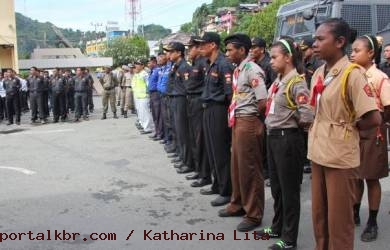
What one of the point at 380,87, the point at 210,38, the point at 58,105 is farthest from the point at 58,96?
the point at 380,87

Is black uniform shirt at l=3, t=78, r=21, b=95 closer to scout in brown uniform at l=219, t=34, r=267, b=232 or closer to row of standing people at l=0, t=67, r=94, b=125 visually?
row of standing people at l=0, t=67, r=94, b=125

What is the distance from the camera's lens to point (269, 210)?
5.29 metres

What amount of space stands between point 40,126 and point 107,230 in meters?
10.1

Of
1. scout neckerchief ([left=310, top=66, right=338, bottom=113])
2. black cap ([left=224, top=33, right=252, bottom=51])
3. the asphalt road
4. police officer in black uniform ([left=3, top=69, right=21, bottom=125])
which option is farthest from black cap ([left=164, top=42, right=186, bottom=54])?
police officer in black uniform ([left=3, top=69, right=21, bottom=125])

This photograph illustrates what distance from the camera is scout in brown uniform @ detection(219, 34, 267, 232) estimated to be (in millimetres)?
4535

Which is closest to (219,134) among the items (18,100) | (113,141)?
(113,141)

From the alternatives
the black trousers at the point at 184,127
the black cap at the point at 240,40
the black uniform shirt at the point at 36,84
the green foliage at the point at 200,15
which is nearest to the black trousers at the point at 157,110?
the black trousers at the point at 184,127

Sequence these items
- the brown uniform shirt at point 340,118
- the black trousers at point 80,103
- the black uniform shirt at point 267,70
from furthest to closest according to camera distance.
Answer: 1. the black trousers at point 80,103
2. the black uniform shirt at point 267,70
3. the brown uniform shirt at point 340,118

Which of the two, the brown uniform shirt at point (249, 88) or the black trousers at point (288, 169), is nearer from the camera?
the black trousers at point (288, 169)

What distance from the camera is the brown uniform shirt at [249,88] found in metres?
4.48

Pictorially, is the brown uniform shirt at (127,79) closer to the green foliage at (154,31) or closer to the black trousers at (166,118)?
the black trousers at (166,118)

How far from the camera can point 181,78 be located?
738 cm

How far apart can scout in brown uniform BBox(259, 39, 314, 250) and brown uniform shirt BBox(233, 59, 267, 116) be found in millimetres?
371

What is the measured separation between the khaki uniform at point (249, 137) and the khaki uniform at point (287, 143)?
0.45 metres
